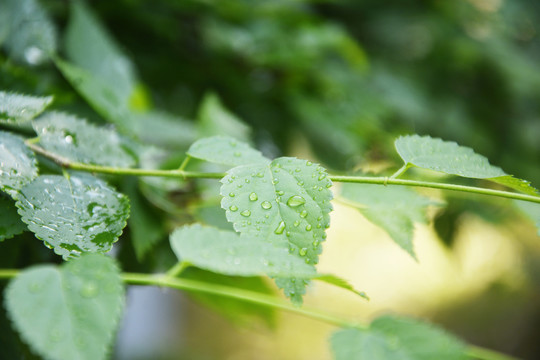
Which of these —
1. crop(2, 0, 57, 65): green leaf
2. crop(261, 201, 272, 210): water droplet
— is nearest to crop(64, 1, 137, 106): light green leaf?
crop(2, 0, 57, 65): green leaf

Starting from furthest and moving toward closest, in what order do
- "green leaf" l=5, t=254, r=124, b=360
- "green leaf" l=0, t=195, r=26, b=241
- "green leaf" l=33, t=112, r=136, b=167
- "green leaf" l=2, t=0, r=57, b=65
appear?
"green leaf" l=2, t=0, r=57, b=65 < "green leaf" l=33, t=112, r=136, b=167 < "green leaf" l=0, t=195, r=26, b=241 < "green leaf" l=5, t=254, r=124, b=360

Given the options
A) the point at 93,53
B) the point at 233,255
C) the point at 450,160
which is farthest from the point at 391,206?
the point at 93,53

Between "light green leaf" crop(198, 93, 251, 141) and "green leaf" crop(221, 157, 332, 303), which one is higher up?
"light green leaf" crop(198, 93, 251, 141)

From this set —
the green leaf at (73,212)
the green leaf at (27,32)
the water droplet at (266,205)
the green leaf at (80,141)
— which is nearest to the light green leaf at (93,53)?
the green leaf at (27,32)

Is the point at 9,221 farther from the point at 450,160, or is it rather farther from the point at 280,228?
the point at 450,160

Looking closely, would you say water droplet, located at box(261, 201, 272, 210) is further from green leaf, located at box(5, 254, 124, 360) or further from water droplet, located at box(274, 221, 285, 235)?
green leaf, located at box(5, 254, 124, 360)

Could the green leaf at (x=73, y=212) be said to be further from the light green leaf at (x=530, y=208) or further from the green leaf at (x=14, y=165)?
the light green leaf at (x=530, y=208)

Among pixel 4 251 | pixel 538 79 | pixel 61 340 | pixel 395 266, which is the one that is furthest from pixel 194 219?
pixel 395 266
